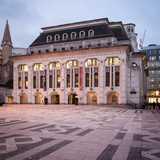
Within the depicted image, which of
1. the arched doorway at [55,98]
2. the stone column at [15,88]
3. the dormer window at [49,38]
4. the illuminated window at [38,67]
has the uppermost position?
the dormer window at [49,38]

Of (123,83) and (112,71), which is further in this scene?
(112,71)

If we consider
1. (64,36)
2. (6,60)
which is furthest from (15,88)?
(64,36)

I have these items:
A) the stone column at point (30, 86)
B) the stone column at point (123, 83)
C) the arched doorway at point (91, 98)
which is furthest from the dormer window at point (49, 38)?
the stone column at point (123, 83)

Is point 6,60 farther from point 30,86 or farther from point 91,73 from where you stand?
point 91,73

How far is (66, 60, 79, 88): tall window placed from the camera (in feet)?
210

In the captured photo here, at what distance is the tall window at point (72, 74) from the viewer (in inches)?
2525

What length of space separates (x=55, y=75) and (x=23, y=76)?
1054cm

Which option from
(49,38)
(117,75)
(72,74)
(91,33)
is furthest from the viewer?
(49,38)

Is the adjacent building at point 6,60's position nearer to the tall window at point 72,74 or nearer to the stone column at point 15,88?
the stone column at point 15,88

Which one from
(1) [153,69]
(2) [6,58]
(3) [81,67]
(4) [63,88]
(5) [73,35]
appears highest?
(5) [73,35]

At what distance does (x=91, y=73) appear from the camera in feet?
205

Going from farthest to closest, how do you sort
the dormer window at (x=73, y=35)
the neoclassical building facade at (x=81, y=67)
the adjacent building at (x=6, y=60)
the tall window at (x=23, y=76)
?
the adjacent building at (x=6, y=60) < the tall window at (x=23, y=76) < the dormer window at (x=73, y=35) < the neoclassical building facade at (x=81, y=67)

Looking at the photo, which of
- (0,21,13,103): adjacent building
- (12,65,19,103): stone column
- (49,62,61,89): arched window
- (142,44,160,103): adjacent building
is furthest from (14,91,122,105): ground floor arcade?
(142,44,160,103): adjacent building

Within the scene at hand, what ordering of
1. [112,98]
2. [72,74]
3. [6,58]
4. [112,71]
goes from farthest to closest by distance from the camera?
[6,58], [72,74], [112,98], [112,71]
